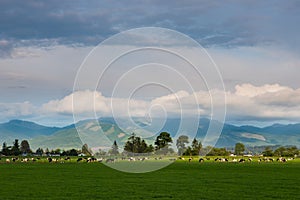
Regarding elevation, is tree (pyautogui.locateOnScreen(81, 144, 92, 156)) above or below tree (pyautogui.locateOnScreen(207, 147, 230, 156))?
below

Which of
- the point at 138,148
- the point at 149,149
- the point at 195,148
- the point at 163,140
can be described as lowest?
the point at 138,148

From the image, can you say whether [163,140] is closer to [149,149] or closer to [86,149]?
[149,149]

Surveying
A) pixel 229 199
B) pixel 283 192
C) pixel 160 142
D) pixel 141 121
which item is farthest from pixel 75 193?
pixel 160 142

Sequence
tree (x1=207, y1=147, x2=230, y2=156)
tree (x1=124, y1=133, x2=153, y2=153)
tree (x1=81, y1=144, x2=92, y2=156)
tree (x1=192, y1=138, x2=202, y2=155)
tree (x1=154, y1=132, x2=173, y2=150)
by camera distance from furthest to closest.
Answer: tree (x1=207, y1=147, x2=230, y2=156)
tree (x1=192, y1=138, x2=202, y2=155)
tree (x1=154, y1=132, x2=173, y2=150)
tree (x1=124, y1=133, x2=153, y2=153)
tree (x1=81, y1=144, x2=92, y2=156)

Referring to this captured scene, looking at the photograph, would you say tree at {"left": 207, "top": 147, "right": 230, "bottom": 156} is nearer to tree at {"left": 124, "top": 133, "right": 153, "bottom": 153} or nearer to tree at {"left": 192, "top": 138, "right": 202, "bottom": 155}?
tree at {"left": 192, "top": 138, "right": 202, "bottom": 155}

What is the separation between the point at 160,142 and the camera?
144500mm

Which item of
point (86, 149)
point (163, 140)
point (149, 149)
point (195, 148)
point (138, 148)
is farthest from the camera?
point (195, 148)

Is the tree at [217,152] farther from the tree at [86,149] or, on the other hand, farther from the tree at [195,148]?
the tree at [86,149]

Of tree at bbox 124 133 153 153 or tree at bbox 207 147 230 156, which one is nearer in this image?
tree at bbox 124 133 153 153

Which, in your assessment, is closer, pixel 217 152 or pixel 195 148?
pixel 195 148

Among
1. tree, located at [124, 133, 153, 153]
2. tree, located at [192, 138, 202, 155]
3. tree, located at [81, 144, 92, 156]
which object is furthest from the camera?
tree, located at [192, 138, 202, 155]

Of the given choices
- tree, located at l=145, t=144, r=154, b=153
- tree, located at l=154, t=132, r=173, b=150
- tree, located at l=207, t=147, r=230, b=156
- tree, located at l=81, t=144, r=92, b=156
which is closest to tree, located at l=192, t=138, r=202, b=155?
tree, located at l=154, t=132, r=173, b=150

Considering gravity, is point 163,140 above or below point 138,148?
above

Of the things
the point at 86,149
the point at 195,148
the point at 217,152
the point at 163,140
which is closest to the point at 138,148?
the point at 163,140
